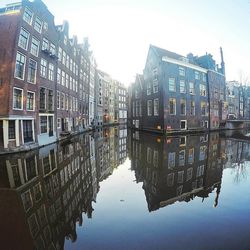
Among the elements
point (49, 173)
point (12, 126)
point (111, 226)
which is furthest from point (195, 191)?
point (12, 126)

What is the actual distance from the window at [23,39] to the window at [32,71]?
168 cm

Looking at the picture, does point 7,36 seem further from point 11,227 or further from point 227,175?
point 227,175

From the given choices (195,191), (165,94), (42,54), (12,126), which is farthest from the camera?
(165,94)

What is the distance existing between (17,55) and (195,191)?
67.3ft

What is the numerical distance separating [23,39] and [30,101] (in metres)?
6.57

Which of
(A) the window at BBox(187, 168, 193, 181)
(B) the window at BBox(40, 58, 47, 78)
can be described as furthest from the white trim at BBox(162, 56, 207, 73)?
(A) the window at BBox(187, 168, 193, 181)

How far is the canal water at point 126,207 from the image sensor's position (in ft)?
16.1

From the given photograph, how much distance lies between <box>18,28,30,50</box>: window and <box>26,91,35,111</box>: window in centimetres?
492

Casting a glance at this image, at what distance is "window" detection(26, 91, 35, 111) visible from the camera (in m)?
21.7

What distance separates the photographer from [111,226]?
18.3 feet

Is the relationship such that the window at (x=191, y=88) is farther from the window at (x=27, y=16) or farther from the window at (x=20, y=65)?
the window at (x=20, y=65)

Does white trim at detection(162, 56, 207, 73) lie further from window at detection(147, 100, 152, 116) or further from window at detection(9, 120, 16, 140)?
window at detection(9, 120, 16, 140)

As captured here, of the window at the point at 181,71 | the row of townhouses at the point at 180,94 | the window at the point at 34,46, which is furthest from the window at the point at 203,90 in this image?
the window at the point at 34,46

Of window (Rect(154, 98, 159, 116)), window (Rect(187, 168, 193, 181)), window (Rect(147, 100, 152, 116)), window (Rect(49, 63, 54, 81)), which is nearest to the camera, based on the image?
window (Rect(187, 168, 193, 181))
